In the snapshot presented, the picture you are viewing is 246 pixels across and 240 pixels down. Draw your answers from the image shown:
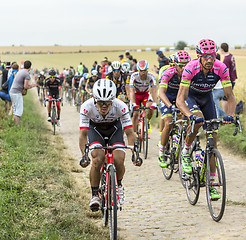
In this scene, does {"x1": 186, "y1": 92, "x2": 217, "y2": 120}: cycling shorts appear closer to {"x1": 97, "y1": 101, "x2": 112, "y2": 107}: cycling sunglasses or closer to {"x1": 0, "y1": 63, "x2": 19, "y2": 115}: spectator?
{"x1": 97, "y1": 101, "x2": 112, "y2": 107}: cycling sunglasses

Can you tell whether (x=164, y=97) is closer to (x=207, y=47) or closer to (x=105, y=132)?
(x=207, y=47)

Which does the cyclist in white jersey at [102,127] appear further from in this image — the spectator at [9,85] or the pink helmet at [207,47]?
the spectator at [9,85]

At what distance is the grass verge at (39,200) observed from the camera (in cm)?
512

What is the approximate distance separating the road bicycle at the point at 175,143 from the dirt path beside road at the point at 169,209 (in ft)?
0.94

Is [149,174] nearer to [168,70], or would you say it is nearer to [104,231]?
[168,70]

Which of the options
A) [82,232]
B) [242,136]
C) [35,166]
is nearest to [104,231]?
[82,232]

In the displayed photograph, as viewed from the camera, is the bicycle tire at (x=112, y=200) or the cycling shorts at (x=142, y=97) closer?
the bicycle tire at (x=112, y=200)

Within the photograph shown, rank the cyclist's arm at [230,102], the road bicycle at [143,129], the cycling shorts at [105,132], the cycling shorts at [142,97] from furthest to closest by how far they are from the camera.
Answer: the cycling shorts at [142,97] → the road bicycle at [143,129] → the cyclist's arm at [230,102] → the cycling shorts at [105,132]

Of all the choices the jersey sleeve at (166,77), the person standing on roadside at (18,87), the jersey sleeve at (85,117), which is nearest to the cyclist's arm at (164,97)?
the jersey sleeve at (166,77)

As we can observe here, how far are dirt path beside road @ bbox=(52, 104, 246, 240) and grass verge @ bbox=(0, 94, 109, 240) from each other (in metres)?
0.52

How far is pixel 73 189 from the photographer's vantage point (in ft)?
24.0

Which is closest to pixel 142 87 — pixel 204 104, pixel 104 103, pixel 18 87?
pixel 204 104

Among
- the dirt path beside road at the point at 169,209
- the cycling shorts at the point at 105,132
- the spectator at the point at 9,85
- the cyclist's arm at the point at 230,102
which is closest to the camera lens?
the dirt path beside road at the point at 169,209

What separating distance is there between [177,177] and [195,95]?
2.51 meters
